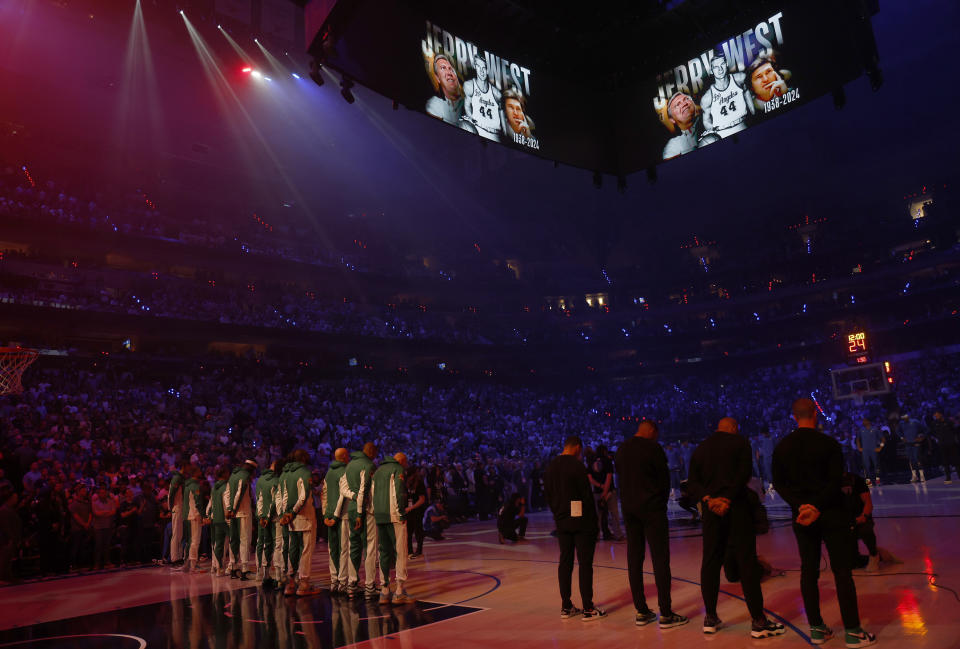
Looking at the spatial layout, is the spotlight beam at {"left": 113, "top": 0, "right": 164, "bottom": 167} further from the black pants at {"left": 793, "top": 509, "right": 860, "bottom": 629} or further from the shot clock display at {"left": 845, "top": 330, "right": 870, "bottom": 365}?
the shot clock display at {"left": 845, "top": 330, "right": 870, "bottom": 365}

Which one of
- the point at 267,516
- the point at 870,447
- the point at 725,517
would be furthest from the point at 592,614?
the point at 870,447

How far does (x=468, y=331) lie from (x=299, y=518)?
31176 millimetres

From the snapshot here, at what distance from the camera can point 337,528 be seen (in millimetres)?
8297

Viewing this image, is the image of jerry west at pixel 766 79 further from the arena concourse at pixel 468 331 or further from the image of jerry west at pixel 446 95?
the image of jerry west at pixel 446 95

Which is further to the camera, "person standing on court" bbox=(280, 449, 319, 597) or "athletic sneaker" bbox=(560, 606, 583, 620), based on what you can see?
"person standing on court" bbox=(280, 449, 319, 597)

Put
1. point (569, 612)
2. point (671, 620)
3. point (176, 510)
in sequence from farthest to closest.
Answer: point (176, 510) → point (569, 612) → point (671, 620)

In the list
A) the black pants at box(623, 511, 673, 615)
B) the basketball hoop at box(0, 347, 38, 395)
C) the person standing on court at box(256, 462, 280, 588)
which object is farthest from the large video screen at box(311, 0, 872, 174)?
the basketball hoop at box(0, 347, 38, 395)

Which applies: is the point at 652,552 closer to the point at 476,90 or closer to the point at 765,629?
the point at 765,629

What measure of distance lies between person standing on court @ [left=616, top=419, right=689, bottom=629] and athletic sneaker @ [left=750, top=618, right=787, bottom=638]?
2.49ft

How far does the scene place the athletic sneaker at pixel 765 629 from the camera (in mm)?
4766

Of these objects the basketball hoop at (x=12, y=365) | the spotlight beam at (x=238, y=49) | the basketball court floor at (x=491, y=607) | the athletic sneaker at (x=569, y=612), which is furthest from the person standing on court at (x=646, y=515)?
the spotlight beam at (x=238, y=49)

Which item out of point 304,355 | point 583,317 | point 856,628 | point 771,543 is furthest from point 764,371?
point 856,628

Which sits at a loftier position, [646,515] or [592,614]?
[646,515]

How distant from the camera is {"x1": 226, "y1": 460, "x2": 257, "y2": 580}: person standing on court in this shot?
33.5ft
